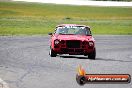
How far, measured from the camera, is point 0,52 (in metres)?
24.9

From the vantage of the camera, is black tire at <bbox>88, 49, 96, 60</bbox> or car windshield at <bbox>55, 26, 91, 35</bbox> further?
car windshield at <bbox>55, 26, 91, 35</bbox>

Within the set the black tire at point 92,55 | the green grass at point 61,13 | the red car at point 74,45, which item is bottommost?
the green grass at point 61,13

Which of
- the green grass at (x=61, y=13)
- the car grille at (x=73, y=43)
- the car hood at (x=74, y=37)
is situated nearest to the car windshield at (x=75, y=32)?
the car hood at (x=74, y=37)

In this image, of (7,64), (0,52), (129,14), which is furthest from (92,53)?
(129,14)

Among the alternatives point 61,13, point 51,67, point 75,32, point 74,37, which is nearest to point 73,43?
point 74,37

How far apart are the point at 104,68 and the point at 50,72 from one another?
2261 mm

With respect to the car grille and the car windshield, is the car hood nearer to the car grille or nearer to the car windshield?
the car grille

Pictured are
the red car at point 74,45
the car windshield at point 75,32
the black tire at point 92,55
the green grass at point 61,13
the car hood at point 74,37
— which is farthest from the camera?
the green grass at point 61,13

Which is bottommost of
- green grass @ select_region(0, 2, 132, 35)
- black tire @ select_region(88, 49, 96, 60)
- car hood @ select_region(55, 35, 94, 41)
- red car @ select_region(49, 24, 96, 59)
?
green grass @ select_region(0, 2, 132, 35)

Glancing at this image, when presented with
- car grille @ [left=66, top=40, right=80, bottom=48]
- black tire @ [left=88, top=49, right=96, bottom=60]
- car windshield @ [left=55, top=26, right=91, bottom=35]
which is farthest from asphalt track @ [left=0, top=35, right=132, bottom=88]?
car windshield @ [left=55, top=26, right=91, bottom=35]

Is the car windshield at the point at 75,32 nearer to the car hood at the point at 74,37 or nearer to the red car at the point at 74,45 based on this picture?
the car hood at the point at 74,37

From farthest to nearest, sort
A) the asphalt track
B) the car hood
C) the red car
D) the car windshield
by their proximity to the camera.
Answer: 1. the car windshield
2. the car hood
3. the red car
4. the asphalt track

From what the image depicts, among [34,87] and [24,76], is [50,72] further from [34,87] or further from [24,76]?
[34,87]

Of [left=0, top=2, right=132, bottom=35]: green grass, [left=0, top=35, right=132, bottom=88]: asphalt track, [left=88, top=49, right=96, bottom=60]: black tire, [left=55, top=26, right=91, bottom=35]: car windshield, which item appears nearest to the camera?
[left=0, top=35, right=132, bottom=88]: asphalt track
